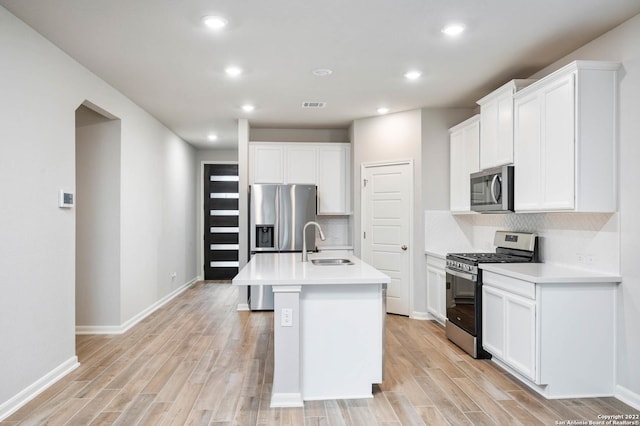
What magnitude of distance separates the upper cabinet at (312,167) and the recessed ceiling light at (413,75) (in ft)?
7.10

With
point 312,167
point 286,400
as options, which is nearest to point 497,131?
point 312,167

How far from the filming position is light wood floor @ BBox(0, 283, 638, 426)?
2652mm

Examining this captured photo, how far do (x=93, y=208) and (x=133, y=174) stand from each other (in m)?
0.63

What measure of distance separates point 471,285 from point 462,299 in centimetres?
24

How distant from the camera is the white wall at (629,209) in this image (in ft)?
9.15

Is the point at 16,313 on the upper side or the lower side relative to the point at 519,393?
upper

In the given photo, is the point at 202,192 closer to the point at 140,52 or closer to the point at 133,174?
the point at 133,174

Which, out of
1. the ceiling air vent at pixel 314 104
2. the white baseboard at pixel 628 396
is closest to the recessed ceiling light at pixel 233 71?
the ceiling air vent at pixel 314 104

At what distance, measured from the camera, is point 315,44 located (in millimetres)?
3305

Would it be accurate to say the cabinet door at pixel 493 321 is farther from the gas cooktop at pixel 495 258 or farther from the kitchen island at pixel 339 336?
the kitchen island at pixel 339 336

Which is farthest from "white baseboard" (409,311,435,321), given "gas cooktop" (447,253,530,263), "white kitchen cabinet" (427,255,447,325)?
"gas cooktop" (447,253,530,263)

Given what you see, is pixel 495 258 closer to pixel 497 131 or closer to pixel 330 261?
pixel 497 131

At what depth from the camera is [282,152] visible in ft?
20.1

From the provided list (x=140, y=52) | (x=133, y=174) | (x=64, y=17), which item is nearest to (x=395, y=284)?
(x=133, y=174)
